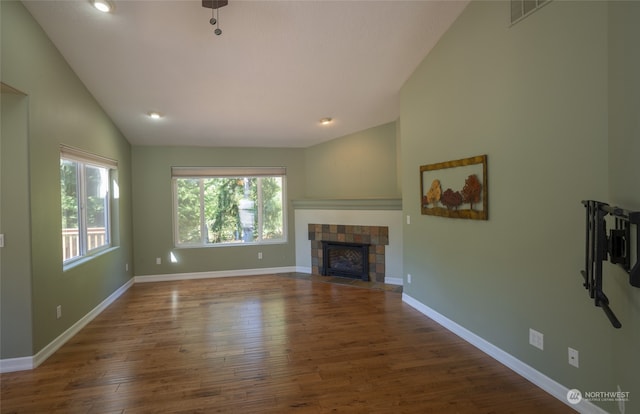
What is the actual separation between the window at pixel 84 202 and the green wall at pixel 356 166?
128 inches

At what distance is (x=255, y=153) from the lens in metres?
5.89

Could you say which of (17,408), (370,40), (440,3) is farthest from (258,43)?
(17,408)

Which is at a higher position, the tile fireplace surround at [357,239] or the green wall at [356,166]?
the green wall at [356,166]

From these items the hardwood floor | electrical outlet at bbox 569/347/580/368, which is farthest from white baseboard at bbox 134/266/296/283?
electrical outlet at bbox 569/347/580/368

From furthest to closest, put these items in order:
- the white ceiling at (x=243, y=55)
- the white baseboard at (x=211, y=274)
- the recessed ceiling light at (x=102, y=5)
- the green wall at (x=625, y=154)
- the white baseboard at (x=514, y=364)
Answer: the white baseboard at (x=211, y=274), the white ceiling at (x=243, y=55), the recessed ceiling light at (x=102, y=5), the white baseboard at (x=514, y=364), the green wall at (x=625, y=154)

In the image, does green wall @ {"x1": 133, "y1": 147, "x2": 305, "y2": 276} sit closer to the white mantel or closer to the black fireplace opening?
the white mantel

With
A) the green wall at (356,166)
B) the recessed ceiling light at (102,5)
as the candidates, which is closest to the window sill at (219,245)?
the green wall at (356,166)

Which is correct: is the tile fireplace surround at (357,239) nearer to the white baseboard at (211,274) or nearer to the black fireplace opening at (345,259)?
the black fireplace opening at (345,259)

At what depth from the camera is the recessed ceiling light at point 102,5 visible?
2.47 meters

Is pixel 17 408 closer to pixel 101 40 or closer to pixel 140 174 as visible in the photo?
pixel 101 40

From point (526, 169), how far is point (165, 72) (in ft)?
11.7

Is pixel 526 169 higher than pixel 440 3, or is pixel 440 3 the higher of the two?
pixel 440 3

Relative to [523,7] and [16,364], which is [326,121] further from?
[16,364]

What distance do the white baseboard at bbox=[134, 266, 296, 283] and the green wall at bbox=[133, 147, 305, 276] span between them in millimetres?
57
